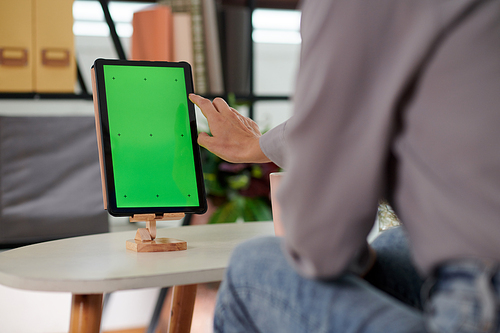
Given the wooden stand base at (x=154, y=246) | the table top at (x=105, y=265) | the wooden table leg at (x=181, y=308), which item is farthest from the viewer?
the wooden table leg at (x=181, y=308)

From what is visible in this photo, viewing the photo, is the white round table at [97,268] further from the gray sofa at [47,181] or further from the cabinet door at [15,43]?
the cabinet door at [15,43]

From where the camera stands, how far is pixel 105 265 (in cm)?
68

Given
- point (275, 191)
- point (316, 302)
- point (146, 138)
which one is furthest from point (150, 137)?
point (316, 302)

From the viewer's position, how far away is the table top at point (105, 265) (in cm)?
60

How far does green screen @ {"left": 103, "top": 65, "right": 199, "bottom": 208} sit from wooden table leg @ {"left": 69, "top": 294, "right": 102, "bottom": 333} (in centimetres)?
22

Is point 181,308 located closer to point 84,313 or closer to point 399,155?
point 84,313

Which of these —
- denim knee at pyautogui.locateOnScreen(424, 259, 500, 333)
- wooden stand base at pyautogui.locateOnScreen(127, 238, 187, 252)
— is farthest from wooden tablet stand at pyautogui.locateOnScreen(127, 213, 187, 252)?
denim knee at pyautogui.locateOnScreen(424, 259, 500, 333)

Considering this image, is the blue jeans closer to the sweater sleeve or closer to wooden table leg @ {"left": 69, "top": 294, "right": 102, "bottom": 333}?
the sweater sleeve

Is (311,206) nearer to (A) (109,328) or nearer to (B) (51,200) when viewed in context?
(B) (51,200)

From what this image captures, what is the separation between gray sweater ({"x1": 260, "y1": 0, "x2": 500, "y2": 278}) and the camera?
41cm

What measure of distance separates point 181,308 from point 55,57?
62.0 inches

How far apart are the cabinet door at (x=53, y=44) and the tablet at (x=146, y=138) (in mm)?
1405

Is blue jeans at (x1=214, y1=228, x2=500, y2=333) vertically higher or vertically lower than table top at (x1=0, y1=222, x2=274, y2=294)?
higher

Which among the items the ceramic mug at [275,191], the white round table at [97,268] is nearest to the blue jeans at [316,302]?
the white round table at [97,268]
